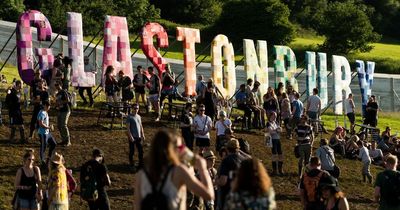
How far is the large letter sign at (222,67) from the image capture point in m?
32.7

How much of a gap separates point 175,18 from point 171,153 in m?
81.5

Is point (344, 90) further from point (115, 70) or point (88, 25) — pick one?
point (88, 25)

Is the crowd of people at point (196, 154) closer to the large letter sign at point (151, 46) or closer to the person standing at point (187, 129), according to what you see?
the person standing at point (187, 129)

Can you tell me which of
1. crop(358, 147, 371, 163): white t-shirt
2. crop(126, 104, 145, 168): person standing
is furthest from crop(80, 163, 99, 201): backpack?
crop(358, 147, 371, 163): white t-shirt

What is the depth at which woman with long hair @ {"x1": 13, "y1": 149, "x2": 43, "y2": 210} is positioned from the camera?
51.6 feet

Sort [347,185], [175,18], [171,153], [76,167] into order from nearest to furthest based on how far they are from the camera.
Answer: [171,153] → [76,167] → [347,185] → [175,18]

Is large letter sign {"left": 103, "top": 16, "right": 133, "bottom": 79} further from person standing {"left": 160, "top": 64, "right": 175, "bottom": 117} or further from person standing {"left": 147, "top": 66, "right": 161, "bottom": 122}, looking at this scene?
person standing {"left": 147, "top": 66, "right": 161, "bottom": 122}

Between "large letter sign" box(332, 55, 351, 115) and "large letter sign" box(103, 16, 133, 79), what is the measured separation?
1048cm

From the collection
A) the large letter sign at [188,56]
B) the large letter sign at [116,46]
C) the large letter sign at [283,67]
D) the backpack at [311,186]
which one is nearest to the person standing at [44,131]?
the backpack at [311,186]

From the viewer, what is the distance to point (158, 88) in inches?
1142

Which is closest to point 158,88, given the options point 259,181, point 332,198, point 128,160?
point 128,160

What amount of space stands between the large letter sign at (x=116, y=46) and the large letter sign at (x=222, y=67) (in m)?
3.27

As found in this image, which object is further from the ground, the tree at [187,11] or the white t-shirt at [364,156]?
the tree at [187,11]

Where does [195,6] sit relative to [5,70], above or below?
above
